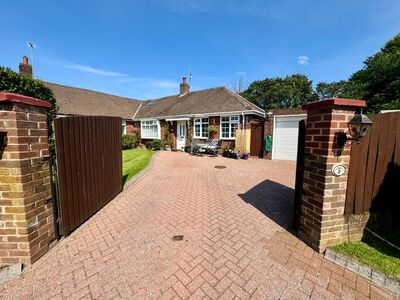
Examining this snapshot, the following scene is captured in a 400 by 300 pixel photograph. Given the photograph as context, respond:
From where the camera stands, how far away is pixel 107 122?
14.7ft

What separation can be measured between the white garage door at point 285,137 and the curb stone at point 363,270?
9598mm

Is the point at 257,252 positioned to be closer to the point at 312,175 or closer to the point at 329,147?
the point at 312,175

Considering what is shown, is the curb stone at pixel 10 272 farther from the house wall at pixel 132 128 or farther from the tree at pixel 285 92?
the tree at pixel 285 92

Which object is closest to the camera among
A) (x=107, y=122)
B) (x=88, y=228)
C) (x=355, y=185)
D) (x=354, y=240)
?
(x=355, y=185)

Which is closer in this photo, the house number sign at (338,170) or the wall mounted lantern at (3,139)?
the wall mounted lantern at (3,139)

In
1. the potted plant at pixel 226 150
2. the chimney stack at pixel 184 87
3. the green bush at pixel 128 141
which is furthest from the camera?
the chimney stack at pixel 184 87

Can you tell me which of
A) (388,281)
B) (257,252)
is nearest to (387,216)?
(388,281)

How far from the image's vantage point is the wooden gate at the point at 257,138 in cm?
1238

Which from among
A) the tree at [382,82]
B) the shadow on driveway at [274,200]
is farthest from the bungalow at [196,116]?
the tree at [382,82]

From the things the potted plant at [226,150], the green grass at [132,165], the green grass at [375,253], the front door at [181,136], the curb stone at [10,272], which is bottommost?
the green grass at [132,165]

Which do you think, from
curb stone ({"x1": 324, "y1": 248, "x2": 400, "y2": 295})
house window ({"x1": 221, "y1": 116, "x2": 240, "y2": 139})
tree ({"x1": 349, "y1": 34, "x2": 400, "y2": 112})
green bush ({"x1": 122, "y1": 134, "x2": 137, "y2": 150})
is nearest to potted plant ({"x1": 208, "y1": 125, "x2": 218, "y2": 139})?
house window ({"x1": 221, "y1": 116, "x2": 240, "y2": 139})

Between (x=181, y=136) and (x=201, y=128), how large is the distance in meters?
2.34

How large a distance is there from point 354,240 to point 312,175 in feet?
4.07

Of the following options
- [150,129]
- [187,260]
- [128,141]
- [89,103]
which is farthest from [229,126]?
[89,103]
